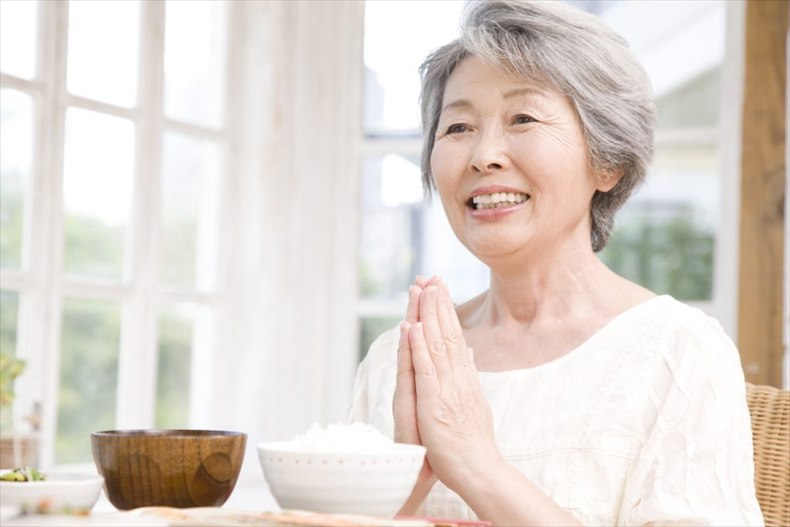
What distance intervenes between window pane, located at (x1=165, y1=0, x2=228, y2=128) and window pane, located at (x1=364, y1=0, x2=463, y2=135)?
0.47 metres

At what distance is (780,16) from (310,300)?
5.20 feet

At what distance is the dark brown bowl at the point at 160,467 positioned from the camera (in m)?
1.10

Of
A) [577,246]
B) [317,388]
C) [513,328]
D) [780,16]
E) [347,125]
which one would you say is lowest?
[317,388]

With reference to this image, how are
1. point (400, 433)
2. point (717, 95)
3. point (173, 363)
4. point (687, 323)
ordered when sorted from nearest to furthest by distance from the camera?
point (400, 433) → point (687, 323) → point (717, 95) → point (173, 363)

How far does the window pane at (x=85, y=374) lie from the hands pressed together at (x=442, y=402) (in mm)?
1751

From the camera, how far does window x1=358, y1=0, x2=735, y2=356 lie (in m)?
3.11

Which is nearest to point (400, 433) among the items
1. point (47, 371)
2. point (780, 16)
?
point (47, 371)

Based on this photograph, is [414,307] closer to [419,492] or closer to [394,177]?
[419,492]

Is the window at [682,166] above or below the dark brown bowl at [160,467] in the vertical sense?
above

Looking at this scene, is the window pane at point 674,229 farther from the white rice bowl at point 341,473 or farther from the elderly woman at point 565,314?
the white rice bowl at point 341,473

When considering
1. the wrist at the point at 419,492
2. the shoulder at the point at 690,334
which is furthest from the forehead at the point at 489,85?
the wrist at the point at 419,492

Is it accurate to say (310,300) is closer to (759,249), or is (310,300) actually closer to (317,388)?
(317,388)

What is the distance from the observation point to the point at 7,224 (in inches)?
110

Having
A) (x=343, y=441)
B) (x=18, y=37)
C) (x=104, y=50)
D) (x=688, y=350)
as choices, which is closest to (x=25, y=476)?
(x=343, y=441)
